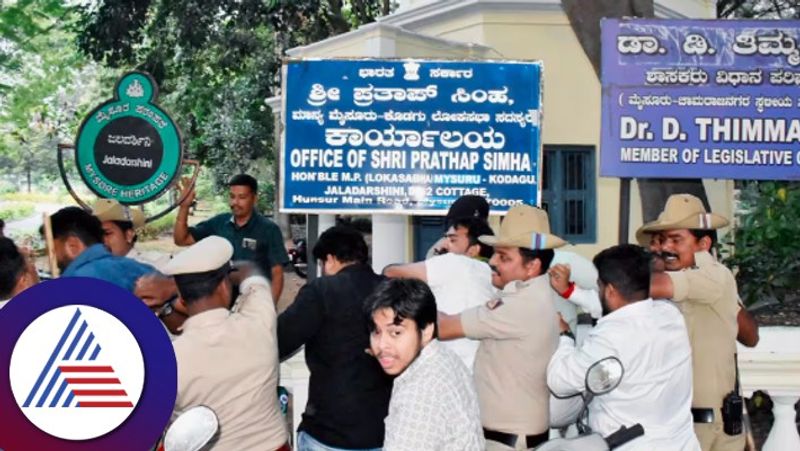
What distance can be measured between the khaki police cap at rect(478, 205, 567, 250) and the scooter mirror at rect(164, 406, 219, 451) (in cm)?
183

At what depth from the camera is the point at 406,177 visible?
566 cm

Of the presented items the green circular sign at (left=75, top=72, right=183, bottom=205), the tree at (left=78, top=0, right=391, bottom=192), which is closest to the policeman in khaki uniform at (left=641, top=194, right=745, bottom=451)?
the green circular sign at (left=75, top=72, right=183, bottom=205)

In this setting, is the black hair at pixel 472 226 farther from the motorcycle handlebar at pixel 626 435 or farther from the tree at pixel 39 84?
the tree at pixel 39 84

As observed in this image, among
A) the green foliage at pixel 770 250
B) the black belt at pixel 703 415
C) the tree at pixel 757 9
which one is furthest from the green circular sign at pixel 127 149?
the tree at pixel 757 9

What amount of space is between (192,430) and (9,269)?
5.49 feet

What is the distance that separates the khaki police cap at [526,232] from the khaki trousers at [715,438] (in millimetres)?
1001

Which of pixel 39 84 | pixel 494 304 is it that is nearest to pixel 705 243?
pixel 494 304

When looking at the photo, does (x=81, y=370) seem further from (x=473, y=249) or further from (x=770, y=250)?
(x=770, y=250)

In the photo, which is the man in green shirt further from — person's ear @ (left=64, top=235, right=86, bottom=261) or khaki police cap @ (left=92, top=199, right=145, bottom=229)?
person's ear @ (left=64, top=235, right=86, bottom=261)

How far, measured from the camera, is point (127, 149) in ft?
14.9

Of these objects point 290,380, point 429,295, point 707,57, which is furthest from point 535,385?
point 707,57

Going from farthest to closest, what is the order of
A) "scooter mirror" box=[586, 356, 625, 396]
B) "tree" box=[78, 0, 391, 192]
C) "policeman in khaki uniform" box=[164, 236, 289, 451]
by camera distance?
"tree" box=[78, 0, 391, 192], "scooter mirror" box=[586, 356, 625, 396], "policeman in khaki uniform" box=[164, 236, 289, 451]

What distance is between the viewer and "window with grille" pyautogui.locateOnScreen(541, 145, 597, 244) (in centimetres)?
1315

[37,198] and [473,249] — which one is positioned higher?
[473,249]
